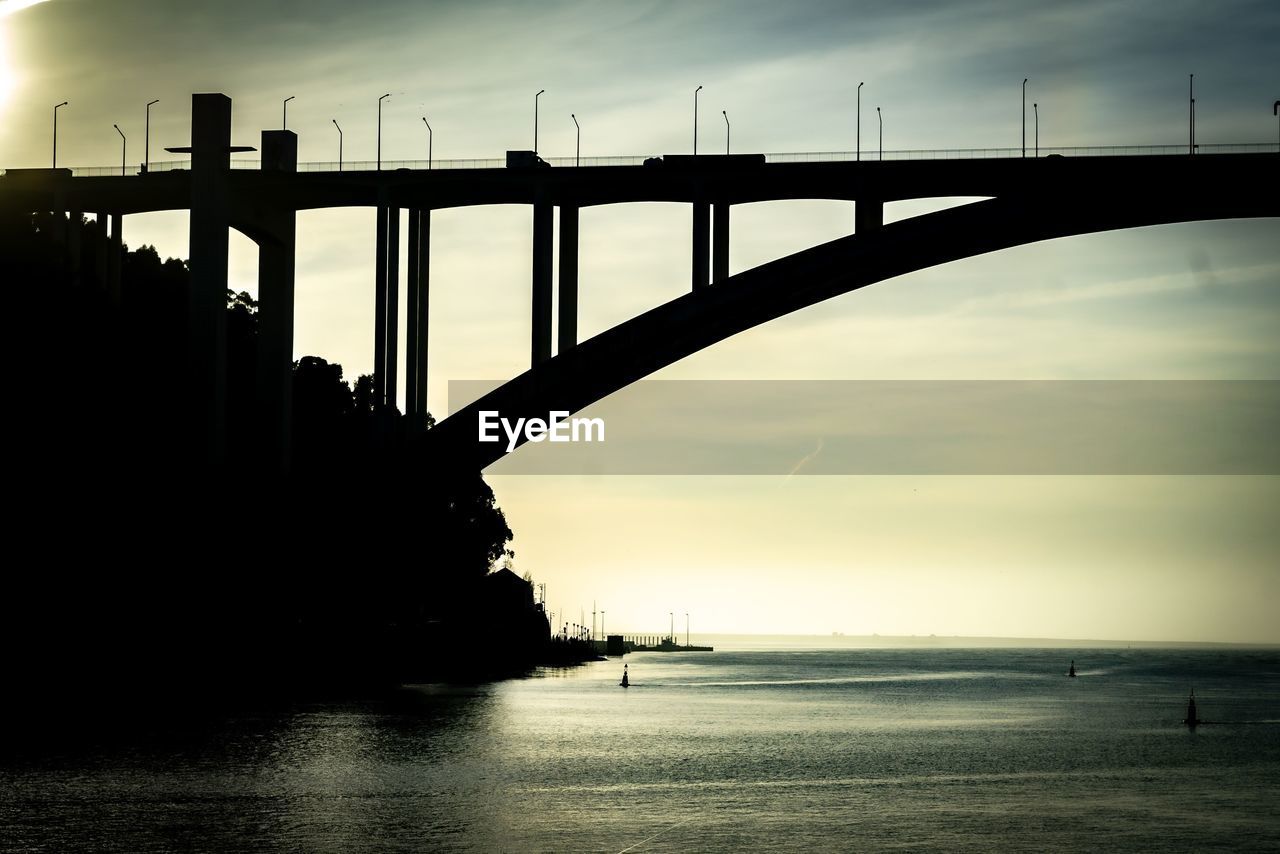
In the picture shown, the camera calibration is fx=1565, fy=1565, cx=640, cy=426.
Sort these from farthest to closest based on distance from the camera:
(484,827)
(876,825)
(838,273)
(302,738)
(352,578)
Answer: (352,578) → (302,738) → (838,273) → (876,825) → (484,827)

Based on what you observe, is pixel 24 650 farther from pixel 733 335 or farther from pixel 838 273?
pixel 838 273

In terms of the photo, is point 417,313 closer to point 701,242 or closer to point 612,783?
point 701,242

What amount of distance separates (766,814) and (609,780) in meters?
8.69

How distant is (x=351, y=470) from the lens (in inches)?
2323

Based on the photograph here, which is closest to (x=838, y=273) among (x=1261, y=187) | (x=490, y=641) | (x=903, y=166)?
(x=903, y=166)

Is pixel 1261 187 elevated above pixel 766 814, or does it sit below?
above

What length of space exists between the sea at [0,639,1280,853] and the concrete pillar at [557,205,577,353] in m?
13.4

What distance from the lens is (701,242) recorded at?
147ft

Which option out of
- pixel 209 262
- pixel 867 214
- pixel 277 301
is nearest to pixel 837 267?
pixel 867 214

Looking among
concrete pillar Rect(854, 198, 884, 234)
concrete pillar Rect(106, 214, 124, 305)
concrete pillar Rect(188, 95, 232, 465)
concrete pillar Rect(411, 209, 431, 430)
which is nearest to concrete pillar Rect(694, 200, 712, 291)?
concrete pillar Rect(854, 198, 884, 234)

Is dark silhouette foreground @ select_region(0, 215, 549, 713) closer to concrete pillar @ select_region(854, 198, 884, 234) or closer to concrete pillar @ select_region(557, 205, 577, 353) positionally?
concrete pillar @ select_region(557, 205, 577, 353)

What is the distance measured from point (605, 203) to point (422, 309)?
6954mm

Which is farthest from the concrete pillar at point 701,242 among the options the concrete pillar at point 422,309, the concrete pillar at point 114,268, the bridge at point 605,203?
the concrete pillar at point 114,268

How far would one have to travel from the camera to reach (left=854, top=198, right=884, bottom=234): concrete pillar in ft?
146
